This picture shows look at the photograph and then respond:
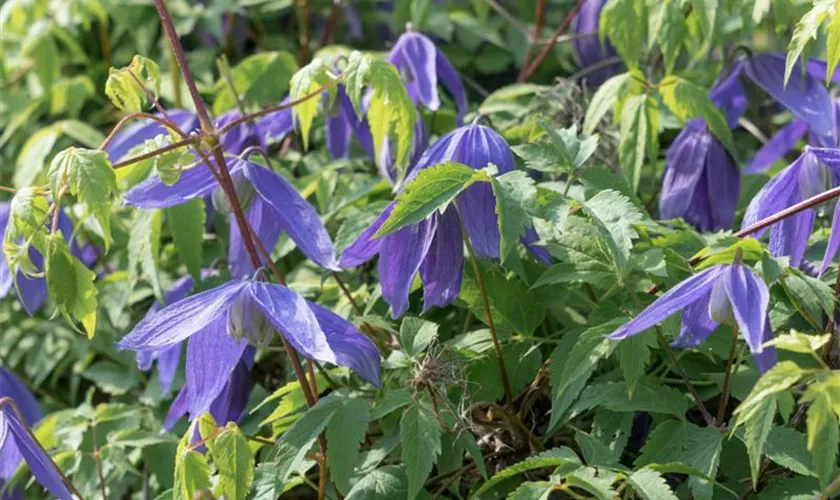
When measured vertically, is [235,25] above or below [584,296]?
above

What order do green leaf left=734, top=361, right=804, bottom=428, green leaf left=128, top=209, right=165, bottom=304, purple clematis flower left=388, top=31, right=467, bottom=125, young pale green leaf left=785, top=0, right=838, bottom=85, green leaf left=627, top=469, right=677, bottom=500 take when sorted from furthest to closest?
1. purple clematis flower left=388, top=31, right=467, bottom=125
2. green leaf left=128, top=209, right=165, bottom=304
3. young pale green leaf left=785, top=0, right=838, bottom=85
4. green leaf left=627, top=469, right=677, bottom=500
5. green leaf left=734, top=361, right=804, bottom=428

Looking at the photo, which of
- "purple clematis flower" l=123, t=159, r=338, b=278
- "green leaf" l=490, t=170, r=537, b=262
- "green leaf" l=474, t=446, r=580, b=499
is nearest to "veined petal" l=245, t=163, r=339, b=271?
"purple clematis flower" l=123, t=159, r=338, b=278

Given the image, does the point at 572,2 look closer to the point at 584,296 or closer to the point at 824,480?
the point at 584,296

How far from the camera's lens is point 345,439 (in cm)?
115

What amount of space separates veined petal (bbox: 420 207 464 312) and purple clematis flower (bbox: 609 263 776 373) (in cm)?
23

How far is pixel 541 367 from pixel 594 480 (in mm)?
294

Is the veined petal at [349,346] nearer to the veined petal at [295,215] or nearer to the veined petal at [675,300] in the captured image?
the veined petal at [295,215]

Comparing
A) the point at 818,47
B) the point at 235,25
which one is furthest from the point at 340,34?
the point at 818,47

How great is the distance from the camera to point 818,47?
1865 millimetres

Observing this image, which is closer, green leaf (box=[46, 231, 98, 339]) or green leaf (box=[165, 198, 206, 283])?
green leaf (box=[46, 231, 98, 339])

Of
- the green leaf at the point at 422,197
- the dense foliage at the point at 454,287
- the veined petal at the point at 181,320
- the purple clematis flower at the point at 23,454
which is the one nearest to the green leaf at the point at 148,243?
the dense foliage at the point at 454,287

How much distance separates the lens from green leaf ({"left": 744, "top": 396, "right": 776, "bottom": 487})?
0.95 metres

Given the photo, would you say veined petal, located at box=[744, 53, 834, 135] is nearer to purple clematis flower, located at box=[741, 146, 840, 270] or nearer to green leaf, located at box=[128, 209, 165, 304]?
purple clematis flower, located at box=[741, 146, 840, 270]

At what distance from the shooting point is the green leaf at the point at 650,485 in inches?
39.6
